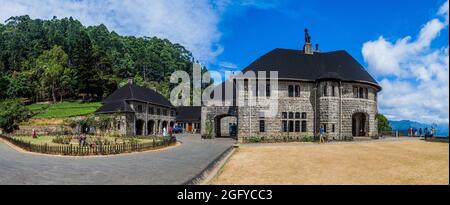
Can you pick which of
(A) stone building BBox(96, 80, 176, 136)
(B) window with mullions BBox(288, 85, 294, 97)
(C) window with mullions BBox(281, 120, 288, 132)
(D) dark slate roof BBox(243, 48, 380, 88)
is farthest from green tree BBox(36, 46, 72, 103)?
(B) window with mullions BBox(288, 85, 294, 97)

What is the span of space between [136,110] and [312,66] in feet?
86.1

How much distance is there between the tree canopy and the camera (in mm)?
73625

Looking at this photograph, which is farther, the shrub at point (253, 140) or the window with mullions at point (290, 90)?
the window with mullions at point (290, 90)

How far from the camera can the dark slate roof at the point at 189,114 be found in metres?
62.1

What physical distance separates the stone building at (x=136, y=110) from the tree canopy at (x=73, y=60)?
23070 mm

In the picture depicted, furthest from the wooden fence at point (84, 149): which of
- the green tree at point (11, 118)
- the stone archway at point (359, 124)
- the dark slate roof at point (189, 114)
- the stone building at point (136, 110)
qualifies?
the dark slate roof at point (189, 114)

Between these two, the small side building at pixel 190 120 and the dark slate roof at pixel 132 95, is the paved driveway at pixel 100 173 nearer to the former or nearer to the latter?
the dark slate roof at pixel 132 95

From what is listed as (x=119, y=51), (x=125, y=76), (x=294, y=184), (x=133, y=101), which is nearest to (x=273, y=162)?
(x=294, y=184)

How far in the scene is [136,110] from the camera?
4656cm

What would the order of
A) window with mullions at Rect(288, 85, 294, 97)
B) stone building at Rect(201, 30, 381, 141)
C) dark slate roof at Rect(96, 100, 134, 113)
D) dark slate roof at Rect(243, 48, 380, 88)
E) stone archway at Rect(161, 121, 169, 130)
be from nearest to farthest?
stone building at Rect(201, 30, 381, 141) → window with mullions at Rect(288, 85, 294, 97) → dark slate roof at Rect(243, 48, 380, 88) → dark slate roof at Rect(96, 100, 134, 113) → stone archway at Rect(161, 121, 169, 130)

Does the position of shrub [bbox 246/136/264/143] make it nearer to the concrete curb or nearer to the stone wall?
the stone wall

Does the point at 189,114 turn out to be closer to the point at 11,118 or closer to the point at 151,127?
the point at 151,127

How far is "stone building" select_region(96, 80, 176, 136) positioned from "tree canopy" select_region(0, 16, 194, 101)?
23070mm
